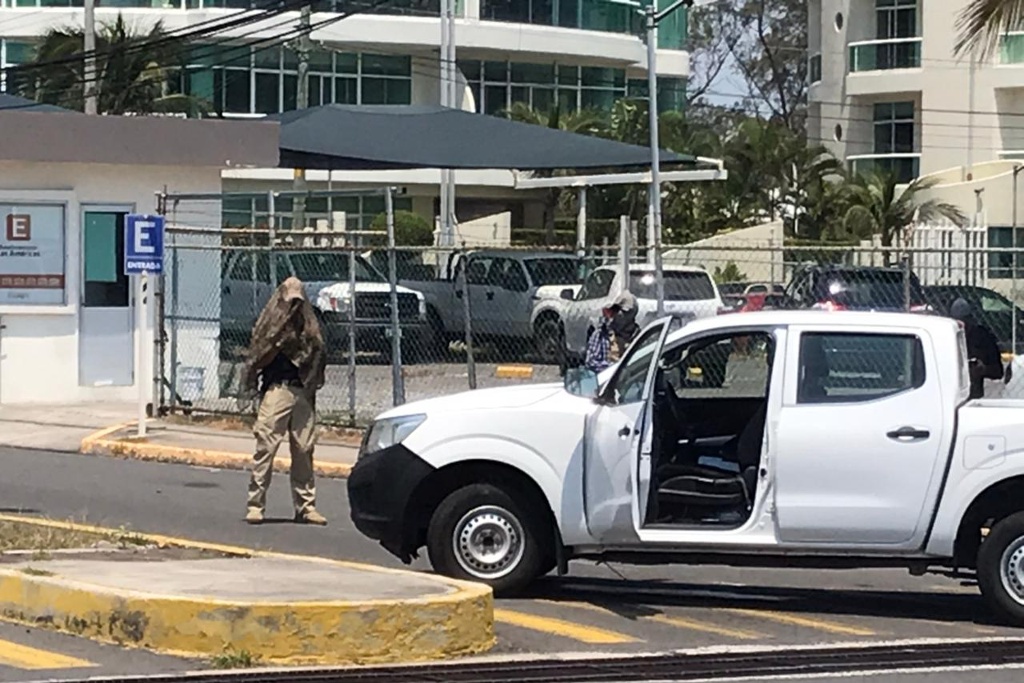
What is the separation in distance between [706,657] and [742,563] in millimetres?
1290

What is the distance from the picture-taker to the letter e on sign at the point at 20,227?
22281 millimetres

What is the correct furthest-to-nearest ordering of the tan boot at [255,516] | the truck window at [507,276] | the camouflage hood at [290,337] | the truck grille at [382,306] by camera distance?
the truck window at [507,276], the truck grille at [382,306], the tan boot at [255,516], the camouflage hood at [290,337]

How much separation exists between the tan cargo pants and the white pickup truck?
269 cm

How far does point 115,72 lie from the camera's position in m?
44.7

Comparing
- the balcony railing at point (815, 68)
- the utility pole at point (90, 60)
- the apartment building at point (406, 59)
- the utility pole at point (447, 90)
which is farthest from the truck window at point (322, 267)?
the balcony railing at point (815, 68)

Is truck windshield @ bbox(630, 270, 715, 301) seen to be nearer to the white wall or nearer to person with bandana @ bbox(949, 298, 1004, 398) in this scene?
the white wall

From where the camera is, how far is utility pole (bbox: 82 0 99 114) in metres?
41.4

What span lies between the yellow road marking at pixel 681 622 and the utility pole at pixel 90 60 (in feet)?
105

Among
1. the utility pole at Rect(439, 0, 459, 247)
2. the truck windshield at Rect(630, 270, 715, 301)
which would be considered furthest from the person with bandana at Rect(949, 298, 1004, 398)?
the utility pole at Rect(439, 0, 459, 247)

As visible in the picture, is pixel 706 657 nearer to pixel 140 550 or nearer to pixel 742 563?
pixel 742 563

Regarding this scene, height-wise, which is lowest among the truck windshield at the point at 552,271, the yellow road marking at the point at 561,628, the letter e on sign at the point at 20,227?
the yellow road marking at the point at 561,628

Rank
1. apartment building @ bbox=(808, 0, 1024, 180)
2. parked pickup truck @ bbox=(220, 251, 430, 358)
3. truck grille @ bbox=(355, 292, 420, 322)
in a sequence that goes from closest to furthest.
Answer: parked pickup truck @ bbox=(220, 251, 430, 358), truck grille @ bbox=(355, 292, 420, 322), apartment building @ bbox=(808, 0, 1024, 180)

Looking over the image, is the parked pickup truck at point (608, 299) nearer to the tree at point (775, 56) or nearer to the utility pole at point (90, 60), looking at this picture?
the utility pole at point (90, 60)

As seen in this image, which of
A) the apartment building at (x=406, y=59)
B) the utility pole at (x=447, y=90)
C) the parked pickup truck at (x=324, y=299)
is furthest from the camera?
the apartment building at (x=406, y=59)
